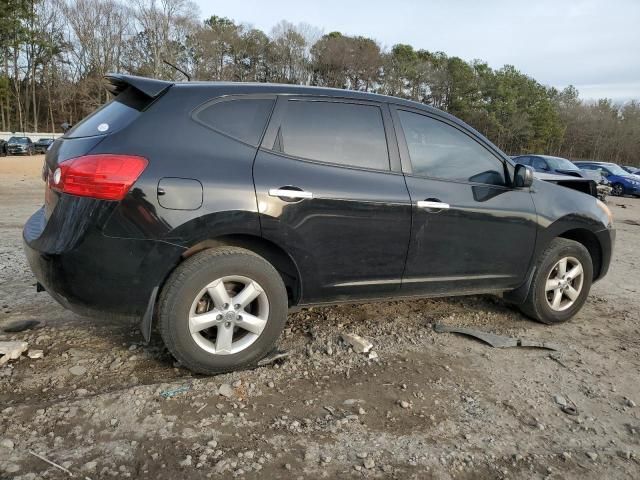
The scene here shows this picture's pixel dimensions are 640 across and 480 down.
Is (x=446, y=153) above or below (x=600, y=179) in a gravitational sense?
above

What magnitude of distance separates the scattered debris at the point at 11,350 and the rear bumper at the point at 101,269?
23.8 inches

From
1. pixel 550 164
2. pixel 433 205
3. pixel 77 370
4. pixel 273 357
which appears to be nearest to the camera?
pixel 77 370

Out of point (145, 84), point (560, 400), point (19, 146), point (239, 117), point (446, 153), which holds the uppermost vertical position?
point (145, 84)

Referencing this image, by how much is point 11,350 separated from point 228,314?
1403 mm

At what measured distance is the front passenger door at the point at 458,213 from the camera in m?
3.45

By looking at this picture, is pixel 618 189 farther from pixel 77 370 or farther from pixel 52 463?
pixel 52 463

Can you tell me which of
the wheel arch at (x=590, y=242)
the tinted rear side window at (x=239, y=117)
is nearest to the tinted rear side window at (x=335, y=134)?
the tinted rear side window at (x=239, y=117)

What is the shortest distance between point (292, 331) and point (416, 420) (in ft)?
4.39

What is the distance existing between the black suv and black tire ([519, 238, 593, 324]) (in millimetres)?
299

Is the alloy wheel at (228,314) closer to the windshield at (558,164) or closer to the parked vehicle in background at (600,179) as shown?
the windshield at (558,164)

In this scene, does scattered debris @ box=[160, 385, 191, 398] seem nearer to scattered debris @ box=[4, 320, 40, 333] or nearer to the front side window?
scattered debris @ box=[4, 320, 40, 333]

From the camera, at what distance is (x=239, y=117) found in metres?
2.99

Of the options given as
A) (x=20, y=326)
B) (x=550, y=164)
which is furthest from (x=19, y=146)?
(x=20, y=326)

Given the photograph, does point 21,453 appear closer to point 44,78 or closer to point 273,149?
point 273,149
